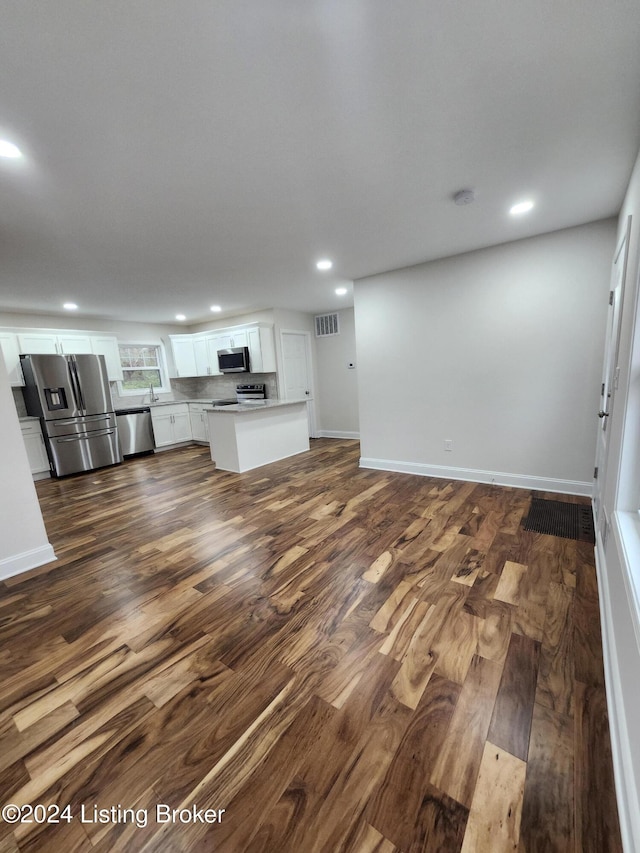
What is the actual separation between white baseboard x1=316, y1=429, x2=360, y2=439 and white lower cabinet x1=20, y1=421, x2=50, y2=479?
15.2ft

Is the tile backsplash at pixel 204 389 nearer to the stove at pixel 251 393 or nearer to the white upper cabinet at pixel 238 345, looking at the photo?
the stove at pixel 251 393

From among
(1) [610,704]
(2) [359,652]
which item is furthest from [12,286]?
(1) [610,704]

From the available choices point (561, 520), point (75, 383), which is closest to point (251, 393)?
point (75, 383)

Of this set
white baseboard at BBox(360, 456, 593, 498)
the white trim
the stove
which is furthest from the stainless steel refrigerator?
the white trim

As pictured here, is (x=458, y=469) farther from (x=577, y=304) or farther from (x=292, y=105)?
(x=292, y=105)

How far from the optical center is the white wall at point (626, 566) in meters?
0.97

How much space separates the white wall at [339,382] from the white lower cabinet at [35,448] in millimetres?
4666

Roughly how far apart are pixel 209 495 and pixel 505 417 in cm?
345

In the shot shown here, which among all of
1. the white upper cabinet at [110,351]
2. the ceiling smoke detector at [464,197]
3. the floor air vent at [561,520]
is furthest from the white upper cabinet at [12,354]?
the floor air vent at [561,520]

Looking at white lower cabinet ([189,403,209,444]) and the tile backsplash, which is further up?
the tile backsplash

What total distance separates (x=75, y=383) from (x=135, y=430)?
123 centimetres

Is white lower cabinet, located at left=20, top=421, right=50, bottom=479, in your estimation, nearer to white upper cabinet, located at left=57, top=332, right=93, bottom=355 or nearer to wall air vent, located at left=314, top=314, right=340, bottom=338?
white upper cabinet, located at left=57, top=332, right=93, bottom=355

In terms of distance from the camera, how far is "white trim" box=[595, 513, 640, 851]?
0.89 meters

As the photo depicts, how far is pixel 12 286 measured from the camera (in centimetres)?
369
